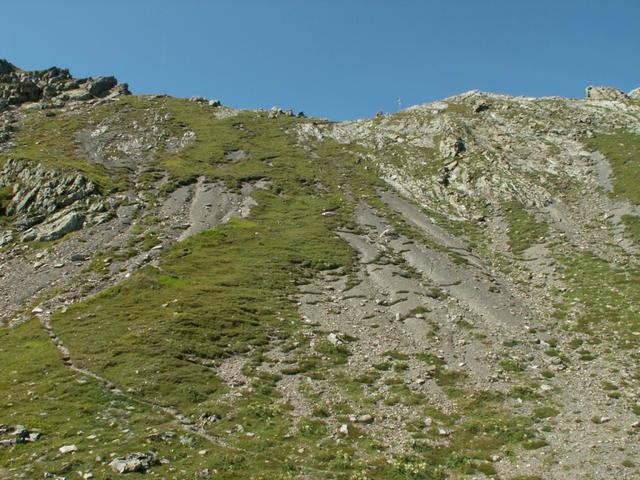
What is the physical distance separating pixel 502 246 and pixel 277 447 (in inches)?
1991

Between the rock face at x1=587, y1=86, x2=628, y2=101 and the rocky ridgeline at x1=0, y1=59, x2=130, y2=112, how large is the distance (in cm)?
12793

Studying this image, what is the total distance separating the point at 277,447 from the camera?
2353 centimetres

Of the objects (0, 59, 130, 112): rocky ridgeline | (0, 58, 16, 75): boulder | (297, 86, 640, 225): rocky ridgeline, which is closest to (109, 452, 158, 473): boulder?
(297, 86, 640, 225): rocky ridgeline

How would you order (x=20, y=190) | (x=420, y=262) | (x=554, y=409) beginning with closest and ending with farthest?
(x=554, y=409) < (x=420, y=262) < (x=20, y=190)

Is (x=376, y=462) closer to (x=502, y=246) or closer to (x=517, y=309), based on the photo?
(x=517, y=309)

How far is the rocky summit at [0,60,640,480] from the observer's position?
77.0ft

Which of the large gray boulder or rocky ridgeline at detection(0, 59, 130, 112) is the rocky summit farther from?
rocky ridgeline at detection(0, 59, 130, 112)

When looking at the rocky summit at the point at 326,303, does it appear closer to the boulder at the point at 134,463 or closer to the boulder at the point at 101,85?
the boulder at the point at 134,463

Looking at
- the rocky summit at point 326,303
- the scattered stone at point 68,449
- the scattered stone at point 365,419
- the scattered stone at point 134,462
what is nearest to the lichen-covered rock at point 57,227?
the rocky summit at point 326,303

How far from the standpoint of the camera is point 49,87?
14275 centimetres

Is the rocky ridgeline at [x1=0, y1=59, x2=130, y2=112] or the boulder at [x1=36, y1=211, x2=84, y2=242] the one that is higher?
the rocky ridgeline at [x1=0, y1=59, x2=130, y2=112]

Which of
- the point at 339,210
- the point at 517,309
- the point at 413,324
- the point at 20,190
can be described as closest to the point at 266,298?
the point at 413,324

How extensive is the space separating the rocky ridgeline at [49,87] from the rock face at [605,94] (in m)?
128

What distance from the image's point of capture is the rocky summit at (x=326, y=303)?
2348 cm
